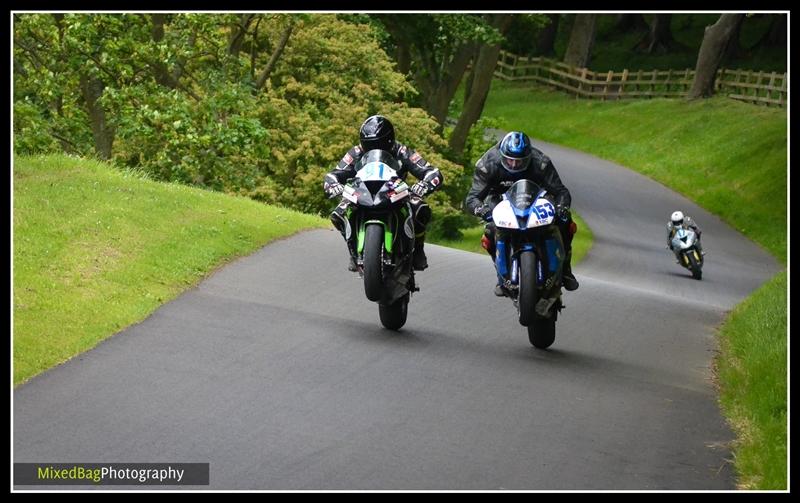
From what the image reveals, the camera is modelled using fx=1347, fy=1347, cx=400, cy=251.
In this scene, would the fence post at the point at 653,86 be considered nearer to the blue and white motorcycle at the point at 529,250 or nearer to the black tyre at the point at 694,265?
the black tyre at the point at 694,265

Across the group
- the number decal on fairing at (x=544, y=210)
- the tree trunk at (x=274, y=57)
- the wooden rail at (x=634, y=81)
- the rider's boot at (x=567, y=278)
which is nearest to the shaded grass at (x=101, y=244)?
the number decal on fairing at (x=544, y=210)

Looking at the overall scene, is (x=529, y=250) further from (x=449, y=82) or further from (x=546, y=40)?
(x=546, y=40)

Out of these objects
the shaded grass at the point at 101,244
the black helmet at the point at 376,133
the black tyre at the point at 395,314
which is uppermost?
the black helmet at the point at 376,133

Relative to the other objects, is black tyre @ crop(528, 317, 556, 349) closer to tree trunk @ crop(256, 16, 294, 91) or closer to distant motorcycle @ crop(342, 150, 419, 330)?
distant motorcycle @ crop(342, 150, 419, 330)

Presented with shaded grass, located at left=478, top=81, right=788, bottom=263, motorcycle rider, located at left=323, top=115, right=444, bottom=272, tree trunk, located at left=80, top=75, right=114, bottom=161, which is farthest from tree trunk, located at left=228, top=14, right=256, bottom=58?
motorcycle rider, located at left=323, top=115, right=444, bottom=272

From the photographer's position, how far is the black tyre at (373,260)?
12.6m

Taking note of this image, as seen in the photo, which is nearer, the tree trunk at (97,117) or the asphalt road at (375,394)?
the asphalt road at (375,394)

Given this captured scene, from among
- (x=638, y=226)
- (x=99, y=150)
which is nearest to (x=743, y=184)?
(x=638, y=226)

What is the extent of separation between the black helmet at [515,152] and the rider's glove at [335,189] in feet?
5.29

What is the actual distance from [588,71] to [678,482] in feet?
195

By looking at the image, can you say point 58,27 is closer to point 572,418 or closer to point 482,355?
point 482,355

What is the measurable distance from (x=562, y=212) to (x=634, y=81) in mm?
54159

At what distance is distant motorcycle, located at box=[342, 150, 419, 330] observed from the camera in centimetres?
1264
